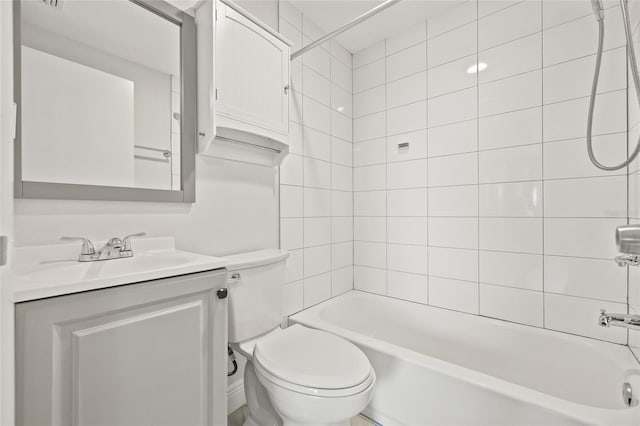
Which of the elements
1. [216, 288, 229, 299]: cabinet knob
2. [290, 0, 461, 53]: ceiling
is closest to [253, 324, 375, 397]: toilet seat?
[216, 288, 229, 299]: cabinet knob

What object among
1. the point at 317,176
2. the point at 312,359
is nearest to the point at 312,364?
the point at 312,359

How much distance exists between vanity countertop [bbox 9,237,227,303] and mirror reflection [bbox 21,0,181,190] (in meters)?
0.25

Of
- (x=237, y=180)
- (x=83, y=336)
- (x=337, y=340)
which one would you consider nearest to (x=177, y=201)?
(x=237, y=180)

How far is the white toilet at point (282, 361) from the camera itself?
Result: 1.01 meters

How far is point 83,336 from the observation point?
2.34 feet

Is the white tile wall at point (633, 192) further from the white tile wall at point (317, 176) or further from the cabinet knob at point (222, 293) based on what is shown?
the cabinet knob at point (222, 293)

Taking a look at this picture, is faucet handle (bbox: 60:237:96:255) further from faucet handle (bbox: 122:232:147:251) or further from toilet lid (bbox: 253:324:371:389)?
toilet lid (bbox: 253:324:371:389)

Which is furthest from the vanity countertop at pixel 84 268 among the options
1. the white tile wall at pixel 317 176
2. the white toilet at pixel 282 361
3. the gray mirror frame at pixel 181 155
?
the white tile wall at pixel 317 176

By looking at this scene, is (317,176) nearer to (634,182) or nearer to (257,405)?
(257,405)

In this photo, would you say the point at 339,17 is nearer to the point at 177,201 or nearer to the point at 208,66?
the point at 208,66

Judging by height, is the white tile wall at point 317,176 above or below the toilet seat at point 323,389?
above

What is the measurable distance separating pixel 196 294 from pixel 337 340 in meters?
0.69

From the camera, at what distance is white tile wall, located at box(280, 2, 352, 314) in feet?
6.22

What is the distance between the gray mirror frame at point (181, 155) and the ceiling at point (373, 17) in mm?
900
